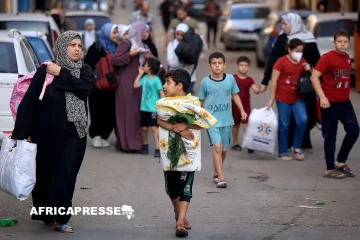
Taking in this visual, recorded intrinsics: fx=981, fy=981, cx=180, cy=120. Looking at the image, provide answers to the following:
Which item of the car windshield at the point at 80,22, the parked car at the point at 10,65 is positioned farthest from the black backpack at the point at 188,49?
the car windshield at the point at 80,22

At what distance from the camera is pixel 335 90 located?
11.1 meters

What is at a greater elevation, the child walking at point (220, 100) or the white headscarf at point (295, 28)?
the white headscarf at point (295, 28)

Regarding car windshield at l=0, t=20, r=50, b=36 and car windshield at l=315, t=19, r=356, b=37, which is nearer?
car windshield at l=0, t=20, r=50, b=36

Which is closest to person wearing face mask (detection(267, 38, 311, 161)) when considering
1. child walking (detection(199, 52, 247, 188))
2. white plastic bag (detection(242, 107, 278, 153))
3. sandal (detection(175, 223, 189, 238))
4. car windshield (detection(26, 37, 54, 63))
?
white plastic bag (detection(242, 107, 278, 153))

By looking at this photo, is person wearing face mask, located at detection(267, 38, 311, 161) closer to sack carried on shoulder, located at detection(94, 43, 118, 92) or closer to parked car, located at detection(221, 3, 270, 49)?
sack carried on shoulder, located at detection(94, 43, 118, 92)

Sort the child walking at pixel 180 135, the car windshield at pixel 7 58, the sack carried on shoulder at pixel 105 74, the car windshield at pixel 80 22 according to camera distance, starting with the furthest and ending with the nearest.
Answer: the car windshield at pixel 80 22 < the sack carried on shoulder at pixel 105 74 < the car windshield at pixel 7 58 < the child walking at pixel 180 135

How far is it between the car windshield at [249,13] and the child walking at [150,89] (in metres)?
19.8

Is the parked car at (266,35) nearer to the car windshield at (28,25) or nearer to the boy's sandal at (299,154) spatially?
the car windshield at (28,25)

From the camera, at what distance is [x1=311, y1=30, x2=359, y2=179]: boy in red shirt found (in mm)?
10953

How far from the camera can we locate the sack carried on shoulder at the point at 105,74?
13.2m

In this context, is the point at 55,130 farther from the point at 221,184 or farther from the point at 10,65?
the point at 10,65

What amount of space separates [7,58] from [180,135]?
4417 mm

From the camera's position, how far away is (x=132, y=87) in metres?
13.3

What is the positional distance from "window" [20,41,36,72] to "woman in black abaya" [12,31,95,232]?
386 cm
